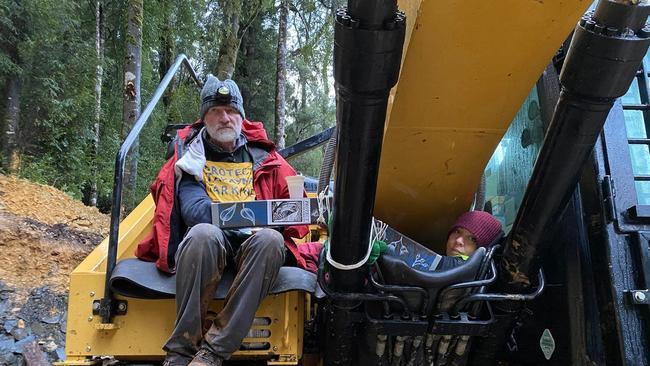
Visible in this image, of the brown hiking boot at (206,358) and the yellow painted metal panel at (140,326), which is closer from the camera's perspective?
the brown hiking boot at (206,358)

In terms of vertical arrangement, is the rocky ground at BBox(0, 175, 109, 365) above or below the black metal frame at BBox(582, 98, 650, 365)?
below

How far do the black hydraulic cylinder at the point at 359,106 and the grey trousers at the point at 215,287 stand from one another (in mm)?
416

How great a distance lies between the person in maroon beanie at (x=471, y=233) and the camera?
2.41 meters

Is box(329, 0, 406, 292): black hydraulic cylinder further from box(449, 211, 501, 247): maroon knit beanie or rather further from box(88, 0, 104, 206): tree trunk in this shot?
box(88, 0, 104, 206): tree trunk

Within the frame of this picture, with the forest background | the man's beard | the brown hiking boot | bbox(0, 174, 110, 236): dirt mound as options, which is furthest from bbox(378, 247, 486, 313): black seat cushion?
bbox(0, 174, 110, 236): dirt mound

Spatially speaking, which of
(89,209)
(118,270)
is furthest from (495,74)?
(89,209)

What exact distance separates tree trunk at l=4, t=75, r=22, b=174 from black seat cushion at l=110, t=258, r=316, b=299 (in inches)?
337

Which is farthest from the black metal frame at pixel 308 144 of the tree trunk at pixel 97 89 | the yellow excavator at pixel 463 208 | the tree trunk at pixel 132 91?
the tree trunk at pixel 97 89

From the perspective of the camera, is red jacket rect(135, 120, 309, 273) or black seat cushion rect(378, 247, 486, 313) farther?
red jacket rect(135, 120, 309, 273)

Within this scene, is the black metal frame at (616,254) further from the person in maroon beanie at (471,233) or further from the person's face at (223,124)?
the person's face at (223,124)

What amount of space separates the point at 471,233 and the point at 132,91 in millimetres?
6867

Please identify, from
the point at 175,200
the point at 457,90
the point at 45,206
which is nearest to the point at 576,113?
the point at 457,90

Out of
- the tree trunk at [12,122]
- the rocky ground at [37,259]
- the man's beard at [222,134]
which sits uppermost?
the man's beard at [222,134]

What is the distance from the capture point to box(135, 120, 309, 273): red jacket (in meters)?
2.62
